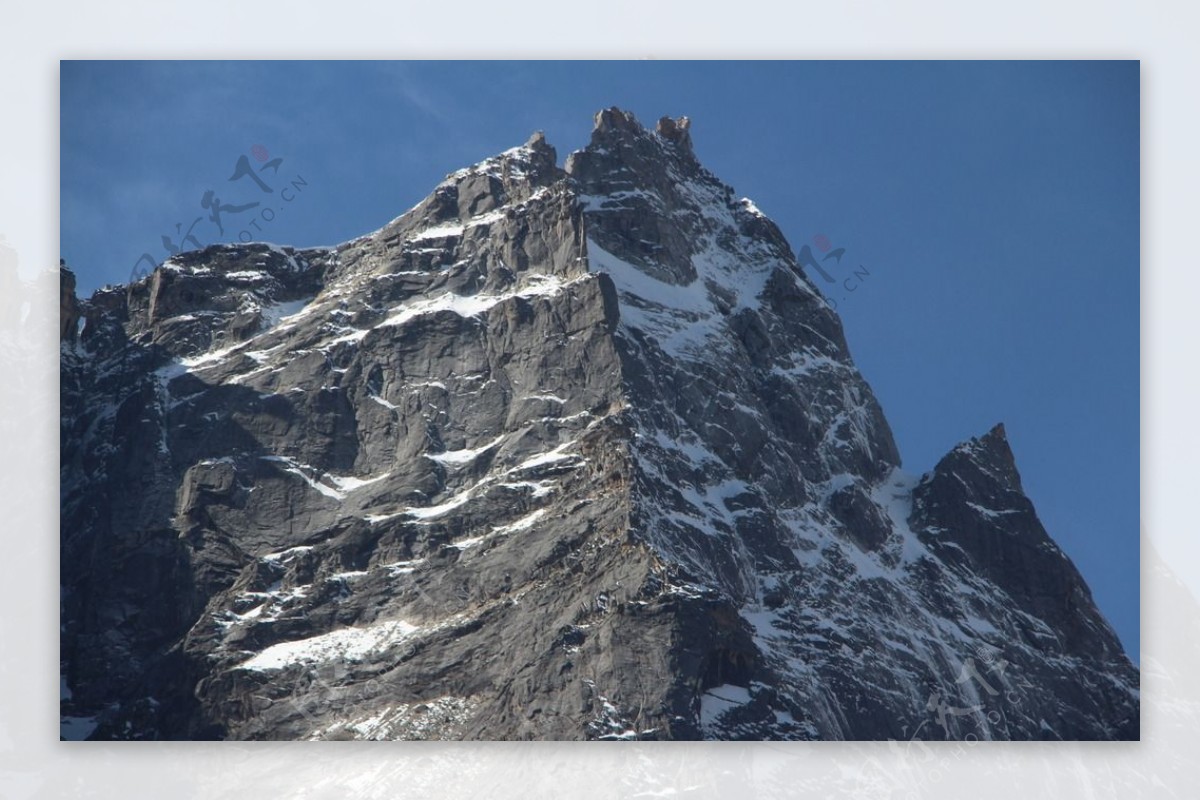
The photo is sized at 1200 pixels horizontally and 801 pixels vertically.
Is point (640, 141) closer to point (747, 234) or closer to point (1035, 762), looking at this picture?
point (747, 234)

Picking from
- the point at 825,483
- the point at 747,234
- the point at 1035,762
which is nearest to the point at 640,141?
the point at 747,234

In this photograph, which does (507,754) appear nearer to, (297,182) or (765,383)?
(297,182)

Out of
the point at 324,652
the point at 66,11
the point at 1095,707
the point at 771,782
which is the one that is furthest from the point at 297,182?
the point at 1095,707

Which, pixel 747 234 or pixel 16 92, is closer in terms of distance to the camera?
pixel 16 92

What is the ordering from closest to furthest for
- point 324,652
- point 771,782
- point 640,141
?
point 771,782
point 324,652
point 640,141

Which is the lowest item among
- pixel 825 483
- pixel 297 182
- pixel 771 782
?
pixel 771 782

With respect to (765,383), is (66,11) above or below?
above

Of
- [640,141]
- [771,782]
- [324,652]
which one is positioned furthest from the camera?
[640,141]
